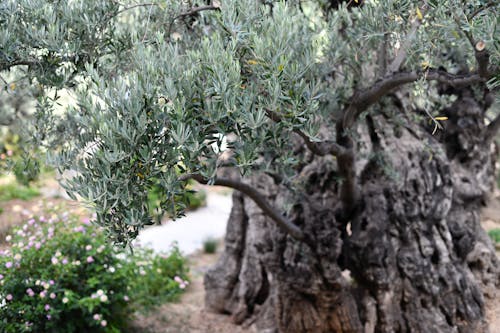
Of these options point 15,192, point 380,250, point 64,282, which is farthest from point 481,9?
point 15,192

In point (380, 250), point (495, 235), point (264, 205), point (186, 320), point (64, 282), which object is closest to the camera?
point (264, 205)

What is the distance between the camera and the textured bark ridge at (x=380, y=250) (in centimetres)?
605

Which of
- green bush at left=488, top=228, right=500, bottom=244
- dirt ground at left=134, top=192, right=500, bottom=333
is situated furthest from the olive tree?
green bush at left=488, top=228, right=500, bottom=244

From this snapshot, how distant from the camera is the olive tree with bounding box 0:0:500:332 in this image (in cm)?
350

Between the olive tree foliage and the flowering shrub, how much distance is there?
6.80 feet

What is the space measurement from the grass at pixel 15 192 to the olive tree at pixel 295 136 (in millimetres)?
5991

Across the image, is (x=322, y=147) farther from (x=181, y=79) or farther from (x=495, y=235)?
→ (x=495, y=235)

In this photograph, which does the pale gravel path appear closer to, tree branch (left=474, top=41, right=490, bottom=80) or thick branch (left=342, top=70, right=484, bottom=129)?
thick branch (left=342, top=70, right=484, bottom=129)

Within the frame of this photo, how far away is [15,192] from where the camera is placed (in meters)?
12.0

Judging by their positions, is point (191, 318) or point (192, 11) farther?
point (191, 318)

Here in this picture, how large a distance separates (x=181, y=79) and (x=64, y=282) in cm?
390

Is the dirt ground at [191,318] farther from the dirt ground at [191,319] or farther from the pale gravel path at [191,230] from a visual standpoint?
the pale gravel path at [191,230]

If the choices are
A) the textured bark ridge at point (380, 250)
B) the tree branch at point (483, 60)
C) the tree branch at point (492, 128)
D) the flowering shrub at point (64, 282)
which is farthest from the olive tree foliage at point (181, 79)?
the tree branch at point (492, 128)

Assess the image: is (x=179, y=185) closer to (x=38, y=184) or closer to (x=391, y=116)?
(x=391, y=116)
